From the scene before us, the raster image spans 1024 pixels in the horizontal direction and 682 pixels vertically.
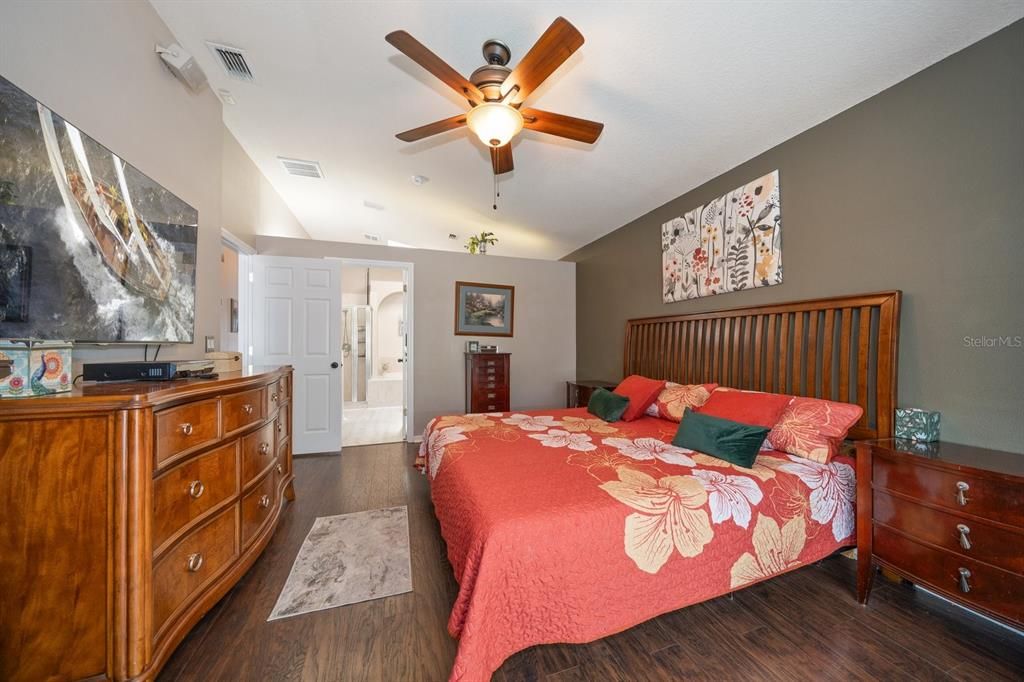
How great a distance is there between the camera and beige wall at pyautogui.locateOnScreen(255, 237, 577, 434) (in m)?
4.40

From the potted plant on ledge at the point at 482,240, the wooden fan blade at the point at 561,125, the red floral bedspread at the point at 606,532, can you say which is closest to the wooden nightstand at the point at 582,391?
the red floral bedspread at the point at 606,532

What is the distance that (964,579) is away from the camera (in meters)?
1.30

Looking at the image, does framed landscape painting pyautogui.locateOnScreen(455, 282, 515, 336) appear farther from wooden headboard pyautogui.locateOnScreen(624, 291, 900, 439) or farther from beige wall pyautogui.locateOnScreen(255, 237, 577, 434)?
wooden headboard pyautogui.locateOnScreen(624, 291, 900, 439)

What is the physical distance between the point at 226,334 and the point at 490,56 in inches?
124

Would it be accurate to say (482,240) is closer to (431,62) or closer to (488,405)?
(488,405)

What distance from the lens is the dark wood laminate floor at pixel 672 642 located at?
1.28 m

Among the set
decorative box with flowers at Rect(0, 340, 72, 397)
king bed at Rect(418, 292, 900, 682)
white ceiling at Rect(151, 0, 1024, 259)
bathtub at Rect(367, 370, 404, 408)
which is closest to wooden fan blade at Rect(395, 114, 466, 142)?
white ceiling at Rect(151, 0, 1024, 259)

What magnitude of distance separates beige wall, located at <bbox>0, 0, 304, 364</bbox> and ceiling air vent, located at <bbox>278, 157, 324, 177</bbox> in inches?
25.9

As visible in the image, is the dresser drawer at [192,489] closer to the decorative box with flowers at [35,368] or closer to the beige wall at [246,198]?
the decorative box with flowers at [35,368]

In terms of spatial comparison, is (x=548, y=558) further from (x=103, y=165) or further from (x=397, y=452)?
(x=397, y=452)

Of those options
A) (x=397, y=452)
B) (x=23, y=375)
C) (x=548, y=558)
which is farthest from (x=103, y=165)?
(x=397, y=452)

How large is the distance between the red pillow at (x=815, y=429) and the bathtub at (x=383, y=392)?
256 inches

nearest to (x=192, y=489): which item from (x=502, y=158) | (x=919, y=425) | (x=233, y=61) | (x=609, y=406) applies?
(x=502, y=158)

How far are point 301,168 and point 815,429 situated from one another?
193 inches
